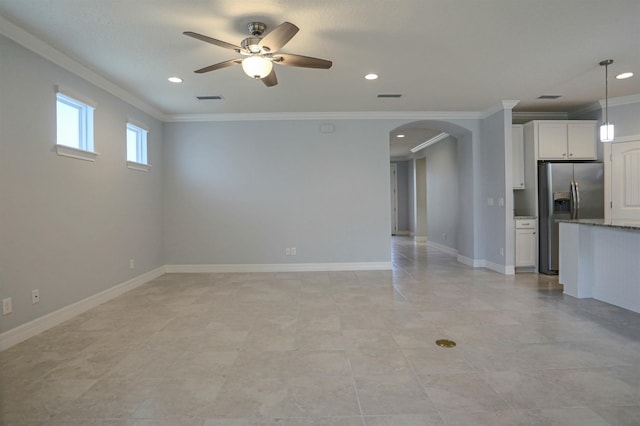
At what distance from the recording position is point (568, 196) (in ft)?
16.8

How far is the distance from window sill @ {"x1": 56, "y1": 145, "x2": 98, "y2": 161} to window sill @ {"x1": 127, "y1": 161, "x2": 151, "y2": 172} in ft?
2.43

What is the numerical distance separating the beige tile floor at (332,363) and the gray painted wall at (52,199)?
16.2 inches

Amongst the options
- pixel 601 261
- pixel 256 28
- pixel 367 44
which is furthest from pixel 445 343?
pixel 256 28

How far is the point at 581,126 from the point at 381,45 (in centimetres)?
423

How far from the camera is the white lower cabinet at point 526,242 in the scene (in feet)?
17.3

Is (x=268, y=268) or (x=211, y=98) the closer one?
(x=211, y=98)

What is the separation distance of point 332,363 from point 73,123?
3.76 meters

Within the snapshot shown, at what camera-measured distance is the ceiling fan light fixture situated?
2732 millimetres

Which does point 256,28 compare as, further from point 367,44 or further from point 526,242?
point 526,242

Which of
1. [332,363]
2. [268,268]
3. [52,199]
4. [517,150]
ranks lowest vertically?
[332,363]

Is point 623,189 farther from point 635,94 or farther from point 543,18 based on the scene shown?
point 543,18

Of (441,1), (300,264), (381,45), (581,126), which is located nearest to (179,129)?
(300,264)

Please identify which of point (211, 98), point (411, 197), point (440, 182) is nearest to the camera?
point (211, 98)

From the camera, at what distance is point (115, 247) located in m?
4.27
